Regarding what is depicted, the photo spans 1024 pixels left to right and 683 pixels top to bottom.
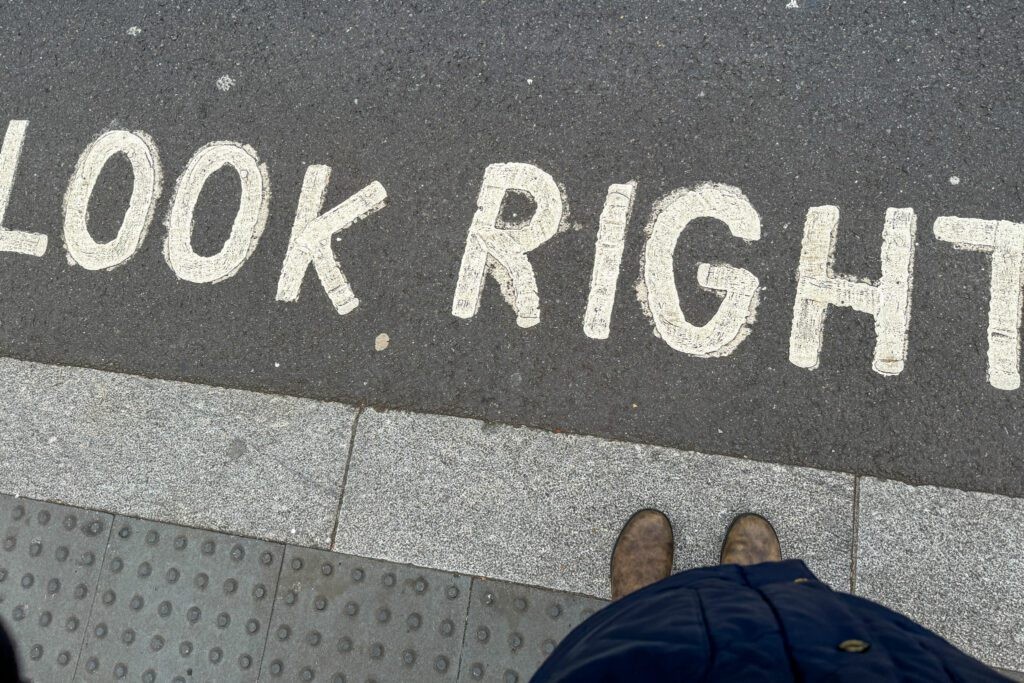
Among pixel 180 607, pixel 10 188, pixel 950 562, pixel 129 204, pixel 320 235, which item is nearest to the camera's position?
pixel 950 562

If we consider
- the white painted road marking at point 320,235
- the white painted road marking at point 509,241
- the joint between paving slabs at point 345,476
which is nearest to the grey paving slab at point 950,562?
the white painted road marking at point 509,241

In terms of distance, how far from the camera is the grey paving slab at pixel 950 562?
101 inches

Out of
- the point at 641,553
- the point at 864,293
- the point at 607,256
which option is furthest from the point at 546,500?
the point at 864,293

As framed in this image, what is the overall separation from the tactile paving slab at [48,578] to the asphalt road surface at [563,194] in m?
0.74

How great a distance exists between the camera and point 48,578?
9.92ft

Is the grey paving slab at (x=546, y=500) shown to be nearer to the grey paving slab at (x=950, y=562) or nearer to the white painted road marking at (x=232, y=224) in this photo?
the grey paving slab at (x=950, y=562)

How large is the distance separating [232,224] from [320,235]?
0.45 metres

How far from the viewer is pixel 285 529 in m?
2.94

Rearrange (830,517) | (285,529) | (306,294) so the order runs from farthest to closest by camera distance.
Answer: (306,294) < (285,529) < (830,517)

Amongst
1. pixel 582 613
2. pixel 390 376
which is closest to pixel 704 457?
pixel 582 613

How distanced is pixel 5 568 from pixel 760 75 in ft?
13.4

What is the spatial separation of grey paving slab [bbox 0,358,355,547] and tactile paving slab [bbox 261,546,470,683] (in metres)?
0.18

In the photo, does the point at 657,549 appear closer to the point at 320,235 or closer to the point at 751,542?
the point at 751,542

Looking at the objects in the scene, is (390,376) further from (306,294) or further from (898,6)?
(898,6)
